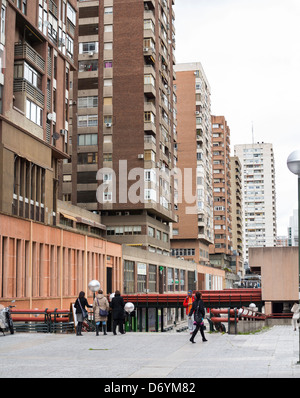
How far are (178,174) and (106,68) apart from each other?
36.8 metres

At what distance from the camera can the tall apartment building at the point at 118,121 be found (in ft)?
231

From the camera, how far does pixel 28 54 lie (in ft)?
137

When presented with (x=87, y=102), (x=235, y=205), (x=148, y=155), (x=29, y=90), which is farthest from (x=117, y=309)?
(x=235, y=205)

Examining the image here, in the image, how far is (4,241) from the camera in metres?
31.5

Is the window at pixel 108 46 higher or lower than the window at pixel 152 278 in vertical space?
higher

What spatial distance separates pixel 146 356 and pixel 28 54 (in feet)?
105

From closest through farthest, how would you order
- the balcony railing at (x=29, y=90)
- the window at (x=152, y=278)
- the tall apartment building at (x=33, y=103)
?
the tall apartment building at (x=33, y=103) < the balcony railing at (x=29, y=90) < the window at (x=152, y=278)

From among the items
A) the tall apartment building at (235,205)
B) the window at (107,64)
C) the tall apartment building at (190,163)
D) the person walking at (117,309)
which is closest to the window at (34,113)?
the person walking at (117,309)

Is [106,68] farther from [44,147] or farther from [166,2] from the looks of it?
[44,147]

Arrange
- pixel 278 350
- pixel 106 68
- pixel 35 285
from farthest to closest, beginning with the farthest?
pixel 106 68
pixel 35 285
pixel 278 350

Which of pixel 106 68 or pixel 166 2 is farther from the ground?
pixel 166 2

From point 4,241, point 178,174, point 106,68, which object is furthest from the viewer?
point 178,174

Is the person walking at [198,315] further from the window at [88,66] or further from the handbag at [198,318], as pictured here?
the window at [88,66]
